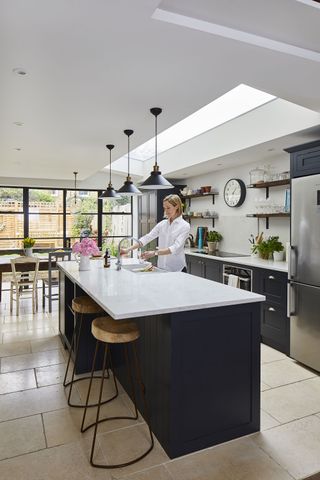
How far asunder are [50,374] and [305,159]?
10.2ft

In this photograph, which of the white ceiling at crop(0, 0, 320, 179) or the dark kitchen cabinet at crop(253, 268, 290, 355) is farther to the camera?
the dark kitchen cabinet at crop(253, 268, 290, 355)

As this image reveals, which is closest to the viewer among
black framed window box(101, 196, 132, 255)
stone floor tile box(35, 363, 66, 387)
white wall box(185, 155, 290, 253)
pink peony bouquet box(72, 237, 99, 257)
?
stone floor tile box(35, 363, 66, 387)

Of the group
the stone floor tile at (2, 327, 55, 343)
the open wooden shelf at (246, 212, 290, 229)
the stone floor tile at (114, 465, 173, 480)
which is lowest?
the stone floor tile at (114, 465, 173, 480)

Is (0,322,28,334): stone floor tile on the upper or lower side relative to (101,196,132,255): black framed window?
lower

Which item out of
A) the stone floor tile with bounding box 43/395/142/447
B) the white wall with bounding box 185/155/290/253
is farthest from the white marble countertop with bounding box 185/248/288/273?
the stone floor tile with bounding box 43/395/142/447

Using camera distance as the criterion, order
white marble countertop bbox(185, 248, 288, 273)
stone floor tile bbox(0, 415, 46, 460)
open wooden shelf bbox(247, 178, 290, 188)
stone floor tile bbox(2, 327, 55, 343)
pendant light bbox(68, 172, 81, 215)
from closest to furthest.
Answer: stone floor tile bbox(0, 415, 46, 460)
white marble countertop bbox(185, 248, 288, 273)
stone floor tile bbox(2, 327, 55, 343)
open wooden shelf bbox(247, 178, 290, 188)
pendant light bbox(68, 172, 81, 215)

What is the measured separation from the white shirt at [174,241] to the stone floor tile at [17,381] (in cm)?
167

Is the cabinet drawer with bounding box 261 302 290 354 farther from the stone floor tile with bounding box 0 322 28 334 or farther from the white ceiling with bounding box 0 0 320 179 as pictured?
the stone floor tile with bounding box 0 322 28 334

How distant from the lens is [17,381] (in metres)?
3.07

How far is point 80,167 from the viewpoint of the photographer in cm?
656

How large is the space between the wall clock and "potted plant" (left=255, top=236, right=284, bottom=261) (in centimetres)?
104

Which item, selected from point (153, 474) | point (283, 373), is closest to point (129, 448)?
point (153, 474)

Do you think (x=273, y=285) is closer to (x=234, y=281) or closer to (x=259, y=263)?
(x=259, y=263)

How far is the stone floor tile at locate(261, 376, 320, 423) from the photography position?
2566mm
